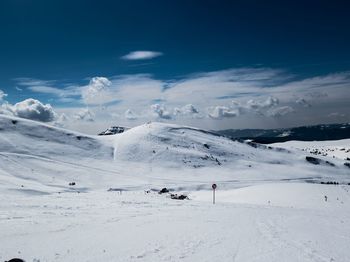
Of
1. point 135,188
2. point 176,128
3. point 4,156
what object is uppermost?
point 176,128

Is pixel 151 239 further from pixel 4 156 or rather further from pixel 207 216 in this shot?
pixel 4 156

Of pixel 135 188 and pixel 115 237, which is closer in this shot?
pixel 115 237

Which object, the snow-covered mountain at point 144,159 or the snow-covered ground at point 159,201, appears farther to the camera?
the snow-covered mountain at point 144,159

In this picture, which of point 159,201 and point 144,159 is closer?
point 159,201

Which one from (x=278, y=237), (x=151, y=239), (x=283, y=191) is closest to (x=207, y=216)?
(x=278, y=237)

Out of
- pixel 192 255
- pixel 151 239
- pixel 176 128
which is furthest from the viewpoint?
pixel 176 128

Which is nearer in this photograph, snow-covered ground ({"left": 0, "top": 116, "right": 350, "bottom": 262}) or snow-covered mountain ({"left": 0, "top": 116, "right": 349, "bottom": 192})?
snow-covered ground ({"left": 0, "top": 116, "right": 350, "bottom": 262})

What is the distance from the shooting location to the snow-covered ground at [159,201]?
13672mm

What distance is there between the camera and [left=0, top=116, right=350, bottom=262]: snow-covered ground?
44.9 feet

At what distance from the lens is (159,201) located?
1225 inches

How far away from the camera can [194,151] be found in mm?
104125

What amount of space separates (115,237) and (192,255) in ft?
14.1

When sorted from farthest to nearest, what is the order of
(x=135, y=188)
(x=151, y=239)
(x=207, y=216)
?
(x=135, y=188) < (x=207, y=216) < (x=151, y=239)

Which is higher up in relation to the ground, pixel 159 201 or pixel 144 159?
pixel 144 159
